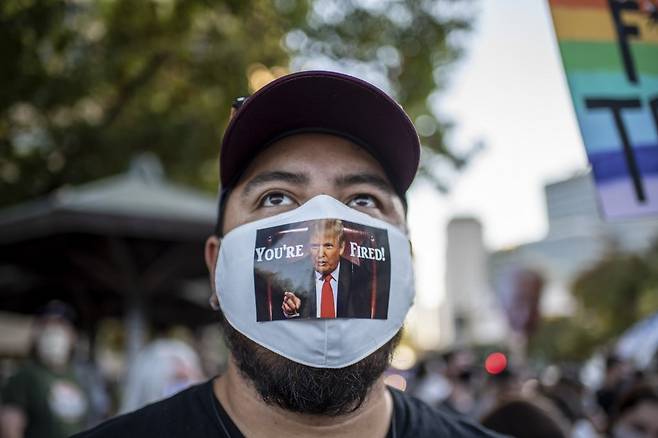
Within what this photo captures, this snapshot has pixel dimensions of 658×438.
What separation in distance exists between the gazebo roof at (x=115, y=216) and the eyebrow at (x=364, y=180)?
550cm

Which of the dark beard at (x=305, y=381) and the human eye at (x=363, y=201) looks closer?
the dark beard at (x=305, y=381)

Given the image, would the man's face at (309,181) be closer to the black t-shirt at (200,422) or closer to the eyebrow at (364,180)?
the eyebrow at (364,180)

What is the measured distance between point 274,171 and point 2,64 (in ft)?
28.5

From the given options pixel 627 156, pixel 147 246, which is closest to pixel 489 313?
pixel 147 246

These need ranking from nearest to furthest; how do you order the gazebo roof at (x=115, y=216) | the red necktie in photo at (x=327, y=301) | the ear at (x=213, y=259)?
the red necktie in photo at (x=327, y=301) < the ear at (x=213, y=259) < the gazebo roof at (x=115, y=216)

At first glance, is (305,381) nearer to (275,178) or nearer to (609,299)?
(275,178)

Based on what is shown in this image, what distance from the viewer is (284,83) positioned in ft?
5.51

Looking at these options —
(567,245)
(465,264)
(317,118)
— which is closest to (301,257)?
(317,118)

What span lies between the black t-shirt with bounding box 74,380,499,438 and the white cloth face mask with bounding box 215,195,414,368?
0.75 feet

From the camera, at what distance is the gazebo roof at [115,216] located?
6734 mm

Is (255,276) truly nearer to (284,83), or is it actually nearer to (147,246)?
(284,83)

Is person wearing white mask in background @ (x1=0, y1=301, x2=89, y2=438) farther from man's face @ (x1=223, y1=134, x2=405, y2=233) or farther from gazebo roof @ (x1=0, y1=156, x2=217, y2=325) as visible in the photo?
man's face @ (x1=223, y1=134, x2=405, y2=233)

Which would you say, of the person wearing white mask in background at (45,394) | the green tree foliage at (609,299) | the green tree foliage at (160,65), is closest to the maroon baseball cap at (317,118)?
the person wearing white mask in background at (45,394)

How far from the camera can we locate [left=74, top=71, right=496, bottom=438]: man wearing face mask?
1.55m
